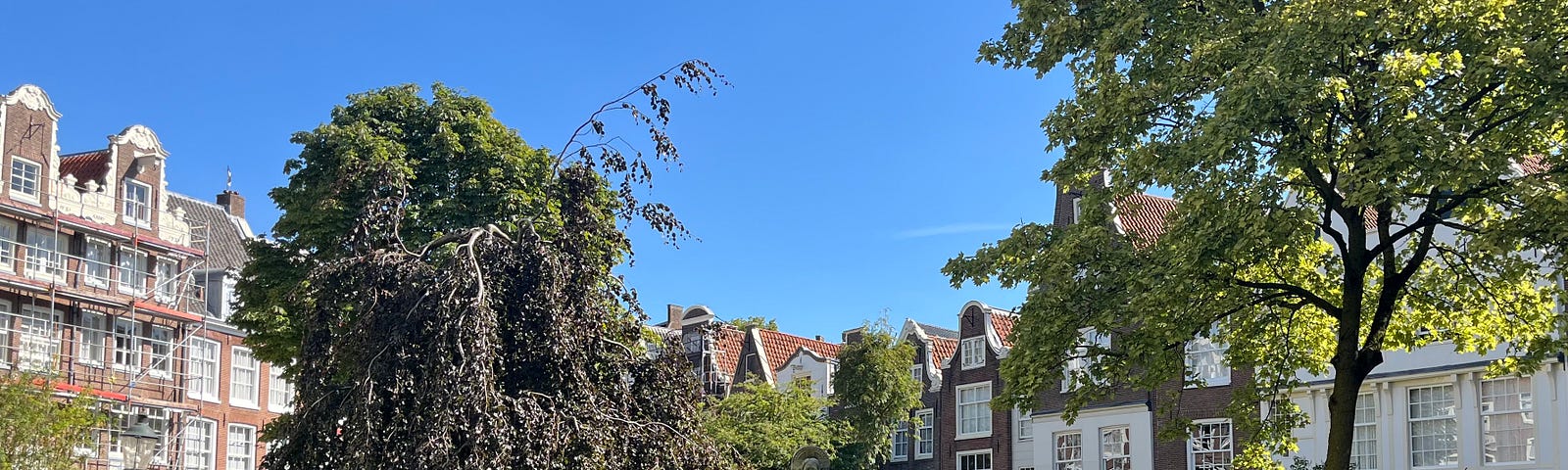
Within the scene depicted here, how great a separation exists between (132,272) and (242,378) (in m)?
6.37

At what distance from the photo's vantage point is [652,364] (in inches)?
578

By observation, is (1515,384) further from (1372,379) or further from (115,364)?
(115,364)

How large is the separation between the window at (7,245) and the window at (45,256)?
42 cm

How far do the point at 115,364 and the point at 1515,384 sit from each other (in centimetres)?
3622

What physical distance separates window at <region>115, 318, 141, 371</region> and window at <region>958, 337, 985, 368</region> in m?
24.6

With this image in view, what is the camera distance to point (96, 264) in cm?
4334

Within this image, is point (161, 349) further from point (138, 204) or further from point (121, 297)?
point (138, 204)

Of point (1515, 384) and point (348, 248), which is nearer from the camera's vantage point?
point (348, 248)

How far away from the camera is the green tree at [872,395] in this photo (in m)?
46.8

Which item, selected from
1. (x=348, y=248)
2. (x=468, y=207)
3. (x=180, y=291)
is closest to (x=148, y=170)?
(x=180, y=291)

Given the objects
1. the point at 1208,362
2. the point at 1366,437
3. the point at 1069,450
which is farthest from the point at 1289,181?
the point at 1069,450

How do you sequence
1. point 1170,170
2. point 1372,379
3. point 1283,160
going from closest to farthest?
point 1283,160 < point 1170,170 < point 1372,379

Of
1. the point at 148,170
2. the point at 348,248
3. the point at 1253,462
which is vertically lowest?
the point at 1253,462

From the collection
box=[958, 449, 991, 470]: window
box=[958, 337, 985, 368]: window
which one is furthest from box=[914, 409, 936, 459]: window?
box=[958, 337, 985, 368]: window
